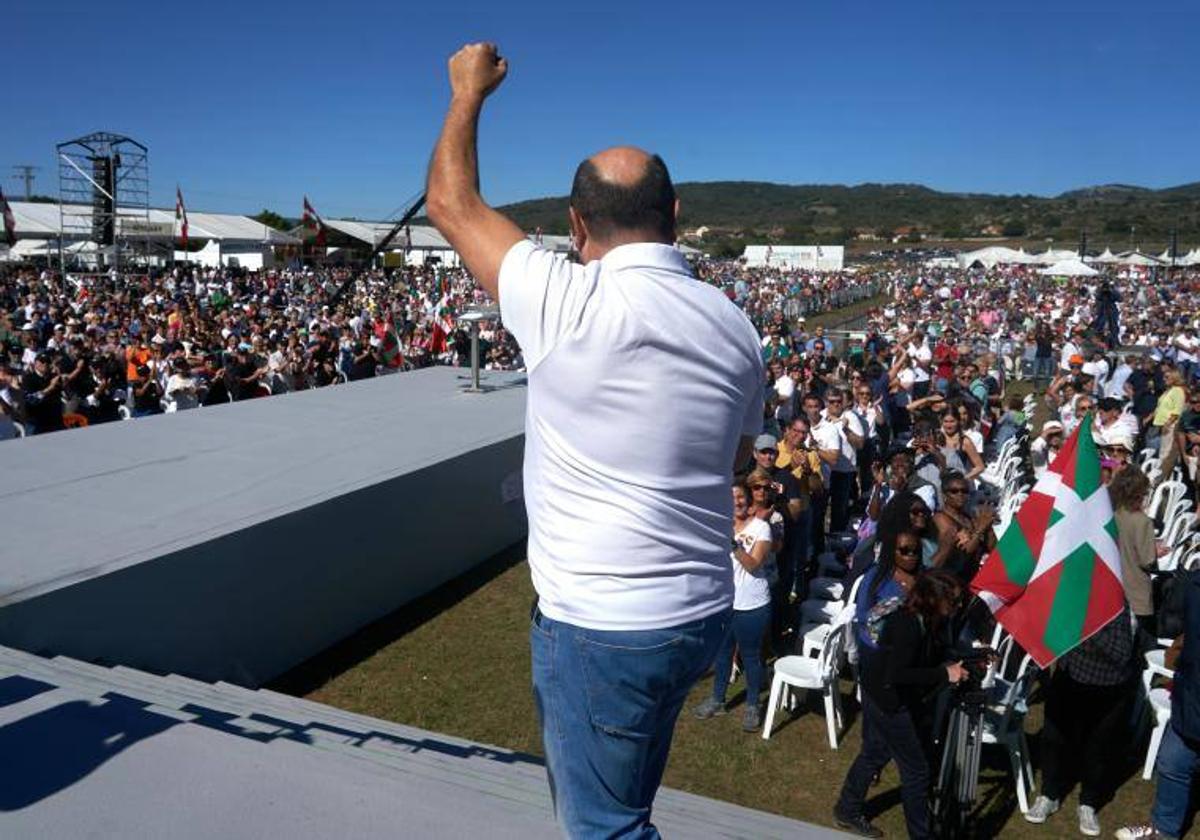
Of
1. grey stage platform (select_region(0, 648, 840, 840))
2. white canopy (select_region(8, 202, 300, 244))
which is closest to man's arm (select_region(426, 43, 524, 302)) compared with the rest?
grey stage platform (select_region(0, 648, 840, 840))

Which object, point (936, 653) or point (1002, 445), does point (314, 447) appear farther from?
point (1002, 445)

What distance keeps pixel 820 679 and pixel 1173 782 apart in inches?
74.1

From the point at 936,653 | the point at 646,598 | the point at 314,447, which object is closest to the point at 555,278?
the point at 646,598

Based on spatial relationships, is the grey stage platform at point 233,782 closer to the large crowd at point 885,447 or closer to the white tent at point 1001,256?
the large crowd at point 885,447

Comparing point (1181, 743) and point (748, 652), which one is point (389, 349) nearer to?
point (748, 652)

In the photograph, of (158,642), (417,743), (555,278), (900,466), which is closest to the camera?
(555,278)

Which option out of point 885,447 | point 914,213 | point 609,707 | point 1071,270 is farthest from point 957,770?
point 914,213

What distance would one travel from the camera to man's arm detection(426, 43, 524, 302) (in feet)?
4.62

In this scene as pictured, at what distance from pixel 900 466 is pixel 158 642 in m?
5.32

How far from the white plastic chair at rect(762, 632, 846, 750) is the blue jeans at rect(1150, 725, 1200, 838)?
1729 millimetres

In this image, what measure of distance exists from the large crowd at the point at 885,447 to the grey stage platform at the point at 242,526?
2.14 meters

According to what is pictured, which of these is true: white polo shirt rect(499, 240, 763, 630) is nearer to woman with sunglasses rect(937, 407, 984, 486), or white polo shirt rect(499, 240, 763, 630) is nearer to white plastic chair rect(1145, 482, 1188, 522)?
woman with sunglasses rect(937, 407, 984, 486)

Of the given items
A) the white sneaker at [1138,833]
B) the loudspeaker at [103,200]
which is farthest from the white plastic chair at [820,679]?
the loudspeaker at [103,200]

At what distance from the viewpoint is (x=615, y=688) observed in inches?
55.1
